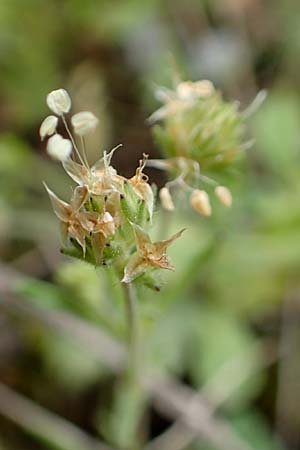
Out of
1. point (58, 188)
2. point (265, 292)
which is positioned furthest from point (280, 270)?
point (58, 188)

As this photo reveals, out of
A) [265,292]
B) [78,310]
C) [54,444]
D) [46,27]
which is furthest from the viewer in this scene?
[46,27]

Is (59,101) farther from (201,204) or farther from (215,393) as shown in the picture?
(215,393)

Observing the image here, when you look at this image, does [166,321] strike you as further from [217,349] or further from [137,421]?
[137,421]

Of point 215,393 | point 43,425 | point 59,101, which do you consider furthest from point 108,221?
point 215,393

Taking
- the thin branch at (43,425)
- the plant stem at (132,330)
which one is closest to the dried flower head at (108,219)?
the plant stem at (132,330)

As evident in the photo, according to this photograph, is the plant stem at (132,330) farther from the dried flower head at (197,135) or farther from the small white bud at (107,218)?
the dried flower head at (197,135)

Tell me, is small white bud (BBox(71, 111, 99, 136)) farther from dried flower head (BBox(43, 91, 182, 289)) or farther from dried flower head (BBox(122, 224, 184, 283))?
dried flower head (BBox(122, 224, 184, 283))

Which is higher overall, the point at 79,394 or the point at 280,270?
the point at 280,270
